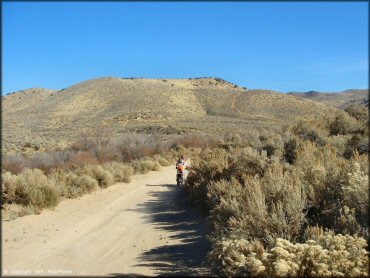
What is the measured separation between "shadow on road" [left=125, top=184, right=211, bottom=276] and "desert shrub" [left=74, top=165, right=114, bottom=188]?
2.25 metres

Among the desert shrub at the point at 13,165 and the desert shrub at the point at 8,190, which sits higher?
the desert shrub at the point at 13,165

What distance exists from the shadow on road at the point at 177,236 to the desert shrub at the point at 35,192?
9.12 feet

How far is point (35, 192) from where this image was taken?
41.8ft

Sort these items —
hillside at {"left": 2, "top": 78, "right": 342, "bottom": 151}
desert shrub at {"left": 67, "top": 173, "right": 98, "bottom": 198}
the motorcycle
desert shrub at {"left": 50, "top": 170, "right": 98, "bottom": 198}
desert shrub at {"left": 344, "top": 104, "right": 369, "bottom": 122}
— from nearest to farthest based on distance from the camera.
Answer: desert shrub at {"left": 50, "top": 170, "right": 98, "bottom": 198}, desert shrub at {"left": 67, "top": 173, "right": 98, "bottom": 198}, the motorcycle, desert shrub at {"left": 344, "top": 104, "right": 369, "bottom": 122}, hillside at {"left": 2, "top": 78, "right": 342, "bottom": 151}

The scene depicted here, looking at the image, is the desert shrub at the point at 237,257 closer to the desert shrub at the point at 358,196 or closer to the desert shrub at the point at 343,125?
the desert shrub at the point at 358,196

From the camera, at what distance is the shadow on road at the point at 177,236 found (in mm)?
7703

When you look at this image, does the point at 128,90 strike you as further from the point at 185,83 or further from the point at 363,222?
the point at 363,222

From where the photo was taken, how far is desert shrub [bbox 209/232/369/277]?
18.2ft

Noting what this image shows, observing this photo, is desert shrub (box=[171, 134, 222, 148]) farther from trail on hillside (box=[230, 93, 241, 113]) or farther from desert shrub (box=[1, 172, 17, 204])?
trail on hillside (box=[230, 93, 241, 113])

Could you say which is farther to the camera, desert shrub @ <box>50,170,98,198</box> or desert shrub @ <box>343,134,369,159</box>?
desert shrub @ <box>50,170,98,198</box>

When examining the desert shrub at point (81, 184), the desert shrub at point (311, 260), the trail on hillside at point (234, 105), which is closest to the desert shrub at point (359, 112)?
the desert shrub at point (81, 184)

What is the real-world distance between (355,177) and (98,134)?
1039 inches

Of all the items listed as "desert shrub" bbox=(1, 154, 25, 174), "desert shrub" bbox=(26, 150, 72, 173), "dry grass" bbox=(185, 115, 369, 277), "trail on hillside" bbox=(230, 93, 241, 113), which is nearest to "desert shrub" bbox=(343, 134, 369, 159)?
"dry grass" bbox=(185, 115, 369, 277)

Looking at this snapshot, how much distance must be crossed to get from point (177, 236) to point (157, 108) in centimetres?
8239
